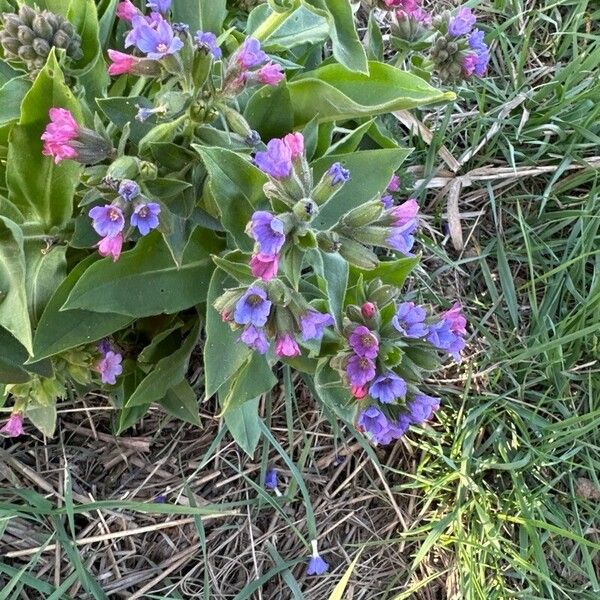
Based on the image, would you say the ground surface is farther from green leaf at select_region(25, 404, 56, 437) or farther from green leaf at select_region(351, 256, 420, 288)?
green leaf at select_region(351, 256, 420, 288)

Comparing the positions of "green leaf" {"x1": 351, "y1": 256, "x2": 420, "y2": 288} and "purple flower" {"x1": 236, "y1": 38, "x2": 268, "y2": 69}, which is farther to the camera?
"green leaf" {"x1": 351, "y1": 256, "x2": 420, "y2": 288}

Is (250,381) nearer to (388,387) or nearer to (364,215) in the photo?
(388,387)

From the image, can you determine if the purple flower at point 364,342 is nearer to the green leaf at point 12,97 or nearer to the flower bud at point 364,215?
the flower bud at point 364,215

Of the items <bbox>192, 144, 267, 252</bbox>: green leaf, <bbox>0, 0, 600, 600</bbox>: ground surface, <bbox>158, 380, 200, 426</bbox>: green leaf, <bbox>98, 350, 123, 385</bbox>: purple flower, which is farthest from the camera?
<bbox>0, 0, 600, 600</bbox>: ground surface

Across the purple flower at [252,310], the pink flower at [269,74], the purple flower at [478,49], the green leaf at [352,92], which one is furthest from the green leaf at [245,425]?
the purple flower at [478,49]

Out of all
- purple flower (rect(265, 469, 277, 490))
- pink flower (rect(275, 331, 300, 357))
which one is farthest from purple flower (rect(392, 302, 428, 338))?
purple flower (rect(265, 469, 277, 490))
